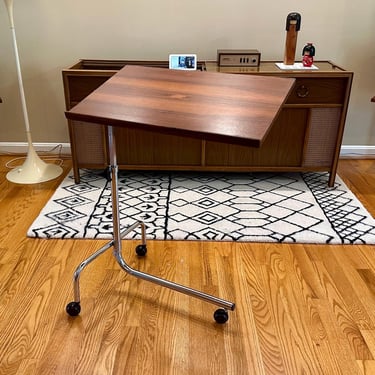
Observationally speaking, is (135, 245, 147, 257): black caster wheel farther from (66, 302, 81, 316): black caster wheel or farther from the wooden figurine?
the wooden figurine

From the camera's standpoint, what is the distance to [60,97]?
10.00ft

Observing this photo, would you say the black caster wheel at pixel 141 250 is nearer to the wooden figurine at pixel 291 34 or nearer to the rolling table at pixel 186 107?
the rolling table at pixel 186 107

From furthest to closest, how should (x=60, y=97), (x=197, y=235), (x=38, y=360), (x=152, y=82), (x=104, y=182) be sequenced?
(x=60, y=97)
(x=104, y=182)
(x=197, y=235)
(x=152, y=82)
(x=38, y=360)

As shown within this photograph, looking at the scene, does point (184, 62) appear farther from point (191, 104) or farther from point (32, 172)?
point (191, 104)

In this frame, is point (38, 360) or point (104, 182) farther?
point (104, 182)

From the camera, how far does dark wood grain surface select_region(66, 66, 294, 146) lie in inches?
45.7

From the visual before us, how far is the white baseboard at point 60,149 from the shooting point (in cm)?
320

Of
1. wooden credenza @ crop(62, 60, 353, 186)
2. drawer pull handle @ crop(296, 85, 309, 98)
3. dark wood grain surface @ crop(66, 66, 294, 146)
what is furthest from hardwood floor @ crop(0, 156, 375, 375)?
drawer pull handle @ crop(296, 85, 309, 98)

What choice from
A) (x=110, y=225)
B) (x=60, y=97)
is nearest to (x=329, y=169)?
(x=110, y=225)

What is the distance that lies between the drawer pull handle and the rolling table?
0.97m

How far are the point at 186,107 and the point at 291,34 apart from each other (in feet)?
5.20

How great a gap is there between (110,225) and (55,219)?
317 mm

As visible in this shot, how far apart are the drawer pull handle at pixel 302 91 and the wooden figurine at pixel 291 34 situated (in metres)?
0.24

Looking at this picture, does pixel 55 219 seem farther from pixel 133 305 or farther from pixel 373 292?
pixel 373 292
